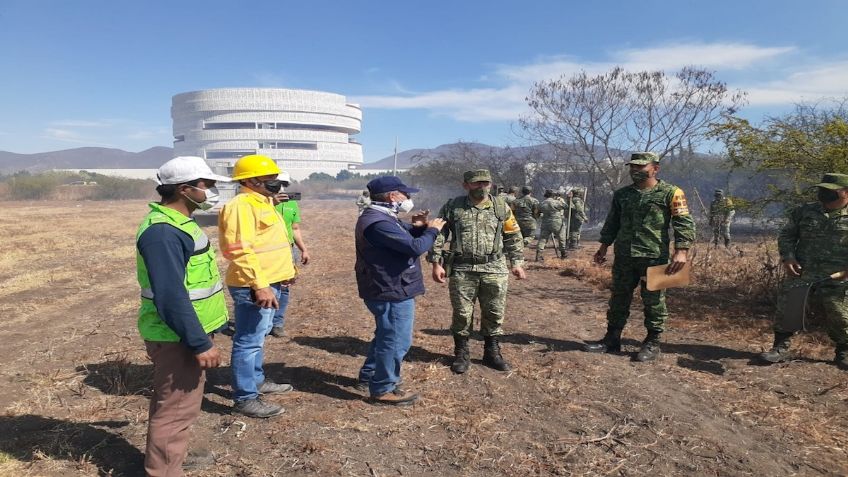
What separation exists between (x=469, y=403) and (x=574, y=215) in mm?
10078

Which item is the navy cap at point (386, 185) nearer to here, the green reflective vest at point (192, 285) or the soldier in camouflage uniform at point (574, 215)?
the green reflective vest at point (192, 285)

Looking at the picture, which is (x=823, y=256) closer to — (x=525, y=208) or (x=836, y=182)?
(x=836, y=182)

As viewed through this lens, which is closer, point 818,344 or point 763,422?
point 763,422

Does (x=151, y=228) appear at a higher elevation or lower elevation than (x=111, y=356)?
higher

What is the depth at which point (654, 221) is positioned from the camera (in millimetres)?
4520

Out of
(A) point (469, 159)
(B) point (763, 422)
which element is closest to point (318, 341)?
(B) point (763, 422)

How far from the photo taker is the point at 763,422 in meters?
3.45

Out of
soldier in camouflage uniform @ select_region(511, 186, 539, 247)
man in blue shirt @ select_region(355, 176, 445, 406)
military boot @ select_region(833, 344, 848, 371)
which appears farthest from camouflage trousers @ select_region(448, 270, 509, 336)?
soldier in camouflage uniform @ select_region(511, 186, 539, 247)

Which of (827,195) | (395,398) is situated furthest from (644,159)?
(395,398)

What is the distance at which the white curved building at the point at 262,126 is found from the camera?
297 ft

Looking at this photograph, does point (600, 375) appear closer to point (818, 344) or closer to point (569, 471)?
point (569, 471)

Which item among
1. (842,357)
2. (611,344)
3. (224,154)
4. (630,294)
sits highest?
(224,154)

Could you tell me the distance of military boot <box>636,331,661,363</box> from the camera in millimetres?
4699

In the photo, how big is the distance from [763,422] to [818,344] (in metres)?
2.19
